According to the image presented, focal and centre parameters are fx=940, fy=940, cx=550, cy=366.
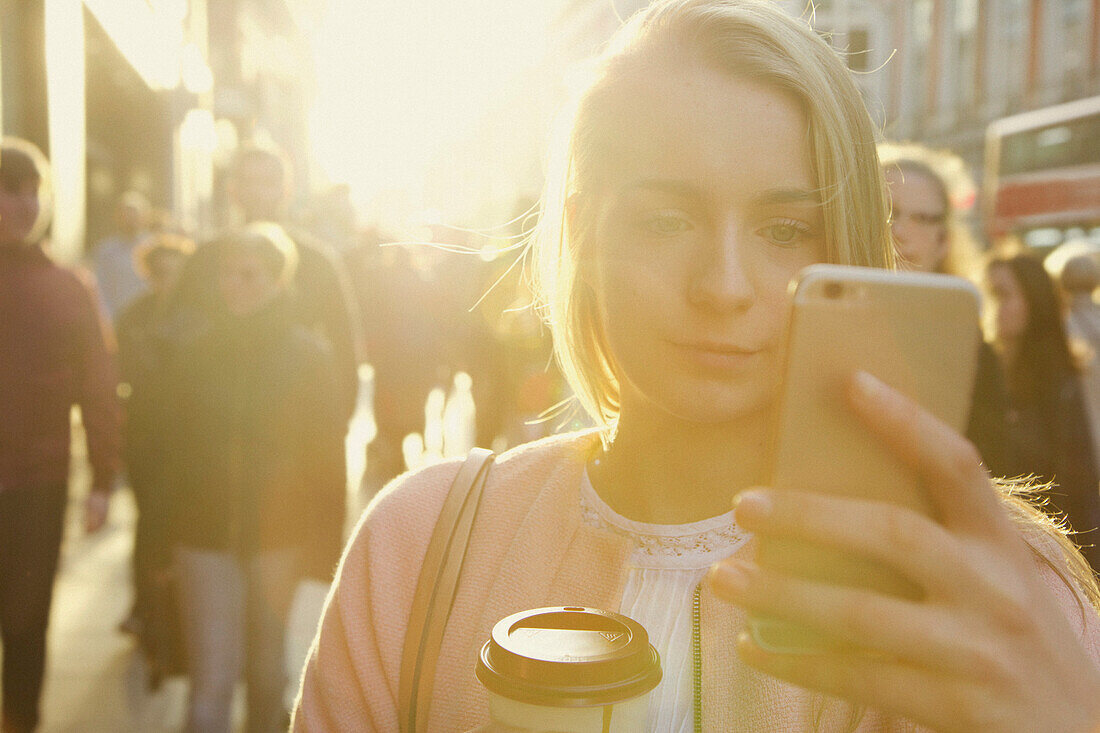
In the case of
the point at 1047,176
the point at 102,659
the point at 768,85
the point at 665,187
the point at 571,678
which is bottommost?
the point at 102,659

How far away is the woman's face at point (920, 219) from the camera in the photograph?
304 centimetres

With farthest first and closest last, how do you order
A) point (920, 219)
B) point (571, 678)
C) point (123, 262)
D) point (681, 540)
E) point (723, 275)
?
point (123, 262), point (920, 219), point (681, 540), point (723, 275), point (571, 678)

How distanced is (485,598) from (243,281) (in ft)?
8.85

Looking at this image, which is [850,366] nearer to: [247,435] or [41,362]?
[247,435]

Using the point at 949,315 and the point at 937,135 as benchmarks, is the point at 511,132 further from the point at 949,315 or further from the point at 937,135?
the point at 949,315

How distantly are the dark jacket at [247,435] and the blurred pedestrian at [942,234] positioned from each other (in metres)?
2.22

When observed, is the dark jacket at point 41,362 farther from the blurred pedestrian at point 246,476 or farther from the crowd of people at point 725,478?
the crowd of people at point 725,478

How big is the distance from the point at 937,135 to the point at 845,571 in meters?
41.3

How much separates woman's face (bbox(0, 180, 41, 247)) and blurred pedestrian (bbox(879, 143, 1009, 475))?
10.0ft

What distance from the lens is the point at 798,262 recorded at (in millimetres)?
1130

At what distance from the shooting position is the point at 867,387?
0.70m

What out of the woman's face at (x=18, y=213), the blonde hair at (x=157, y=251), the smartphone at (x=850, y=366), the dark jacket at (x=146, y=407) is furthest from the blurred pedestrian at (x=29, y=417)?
the smartphone at (x=850, y=366)

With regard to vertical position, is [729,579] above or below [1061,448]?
above

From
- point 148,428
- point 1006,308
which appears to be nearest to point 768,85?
point 148,428
